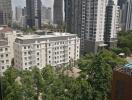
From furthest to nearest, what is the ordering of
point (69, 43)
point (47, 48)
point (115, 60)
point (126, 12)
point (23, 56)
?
1. point (126, 12)
2. point (69, 43)
3. point (47, 48)
4. point (23, 56)
5. point (115, 60)

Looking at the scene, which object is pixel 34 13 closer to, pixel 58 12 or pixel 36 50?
pixel 58 12

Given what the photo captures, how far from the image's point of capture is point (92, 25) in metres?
6.14

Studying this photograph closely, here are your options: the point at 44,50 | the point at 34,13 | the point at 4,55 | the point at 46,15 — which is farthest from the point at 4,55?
the point at 46,15

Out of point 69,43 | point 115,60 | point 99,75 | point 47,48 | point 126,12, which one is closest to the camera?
point 99,75

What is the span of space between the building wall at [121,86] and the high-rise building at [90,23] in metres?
3.99

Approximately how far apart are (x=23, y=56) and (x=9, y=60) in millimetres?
433

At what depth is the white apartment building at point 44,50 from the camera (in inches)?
167

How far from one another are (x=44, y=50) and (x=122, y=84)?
9.06ft

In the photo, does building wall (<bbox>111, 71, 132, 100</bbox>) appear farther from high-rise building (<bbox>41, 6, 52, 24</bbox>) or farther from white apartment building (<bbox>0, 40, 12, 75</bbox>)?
high-rise building (<bbox>41, 6, 52, 24</bbox>)

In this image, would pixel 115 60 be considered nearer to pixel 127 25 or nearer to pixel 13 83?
pixel 13 83

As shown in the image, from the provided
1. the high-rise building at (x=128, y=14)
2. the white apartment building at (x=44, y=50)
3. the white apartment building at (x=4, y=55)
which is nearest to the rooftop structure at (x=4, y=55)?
the white apartment building at (x=4, y=55)

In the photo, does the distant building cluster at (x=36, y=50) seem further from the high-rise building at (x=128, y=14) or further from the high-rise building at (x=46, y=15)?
the high-rise building at (x=128, y=14)

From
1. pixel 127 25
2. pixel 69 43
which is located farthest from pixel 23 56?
pixel 127 25

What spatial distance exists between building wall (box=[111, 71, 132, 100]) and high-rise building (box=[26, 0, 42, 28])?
8.38m
